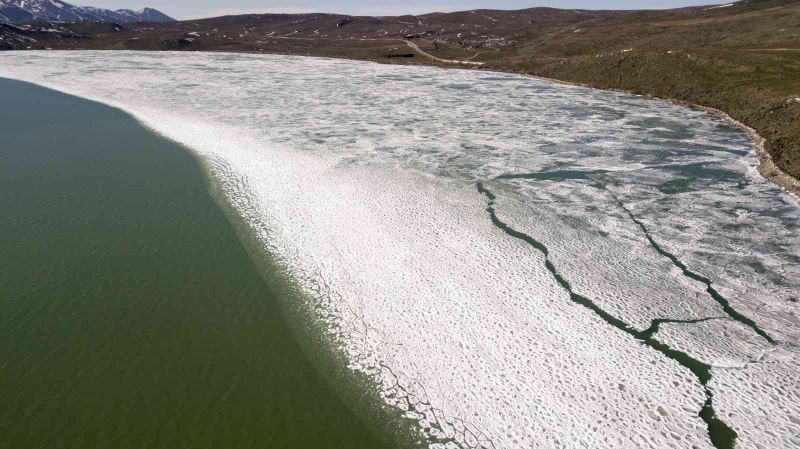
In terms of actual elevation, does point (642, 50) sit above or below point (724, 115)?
above

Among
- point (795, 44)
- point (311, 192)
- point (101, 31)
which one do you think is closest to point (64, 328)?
point (311, 192)

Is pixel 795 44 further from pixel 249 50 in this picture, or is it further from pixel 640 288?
pixel 249 50

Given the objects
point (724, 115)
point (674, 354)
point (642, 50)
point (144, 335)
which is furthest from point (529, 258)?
point (642, 50)

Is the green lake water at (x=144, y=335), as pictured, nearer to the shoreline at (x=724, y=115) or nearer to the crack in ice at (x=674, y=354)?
the crack in ice at (x=674, y=354)

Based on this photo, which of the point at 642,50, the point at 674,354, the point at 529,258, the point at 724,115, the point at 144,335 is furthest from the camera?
the point at 642,50

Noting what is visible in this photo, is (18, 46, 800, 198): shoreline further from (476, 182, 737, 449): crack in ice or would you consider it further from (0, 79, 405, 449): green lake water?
(0, 79, 405, 449): green lake water

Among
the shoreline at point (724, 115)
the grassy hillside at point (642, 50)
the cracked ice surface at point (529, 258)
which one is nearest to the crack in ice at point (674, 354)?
the cracked ice surface at point (529, 258)

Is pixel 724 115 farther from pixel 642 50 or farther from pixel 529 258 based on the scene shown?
pixel 529 258
